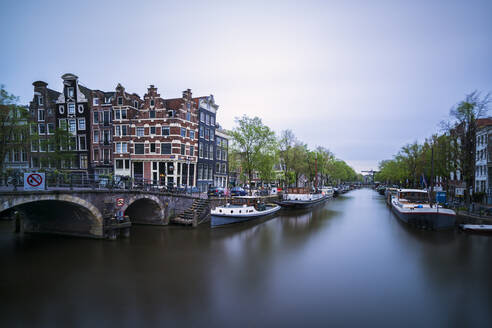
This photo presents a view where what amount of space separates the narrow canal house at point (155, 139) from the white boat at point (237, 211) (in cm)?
1050

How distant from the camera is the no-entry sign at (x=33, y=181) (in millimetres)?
16047

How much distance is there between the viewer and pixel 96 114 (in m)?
40.6

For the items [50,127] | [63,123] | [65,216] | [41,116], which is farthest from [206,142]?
[41,116]

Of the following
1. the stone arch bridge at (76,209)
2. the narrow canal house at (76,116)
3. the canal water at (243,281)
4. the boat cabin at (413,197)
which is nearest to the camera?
the canal water at (243,281)

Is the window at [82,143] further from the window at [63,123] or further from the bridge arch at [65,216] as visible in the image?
the bridge arch at [65,216]

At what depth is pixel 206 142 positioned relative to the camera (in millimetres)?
44812

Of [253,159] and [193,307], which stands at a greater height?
[253,159]

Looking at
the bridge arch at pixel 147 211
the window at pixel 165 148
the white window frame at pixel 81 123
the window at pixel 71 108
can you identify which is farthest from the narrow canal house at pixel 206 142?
the window at pixel 71 108

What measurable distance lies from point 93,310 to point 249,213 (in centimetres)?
1962

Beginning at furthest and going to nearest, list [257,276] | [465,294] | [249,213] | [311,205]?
1. [311,205]
2. [249,213]
3. [257,276]
4. [465,294]

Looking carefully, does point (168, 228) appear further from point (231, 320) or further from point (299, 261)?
point (231, 320)

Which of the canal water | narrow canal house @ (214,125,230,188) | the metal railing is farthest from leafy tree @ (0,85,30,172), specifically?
narrow canal house @ (214,125,230,188)

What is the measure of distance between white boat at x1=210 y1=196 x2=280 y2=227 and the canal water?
2.95 meters

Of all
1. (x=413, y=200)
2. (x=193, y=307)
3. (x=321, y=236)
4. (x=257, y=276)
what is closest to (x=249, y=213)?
(x=321, y=236)
